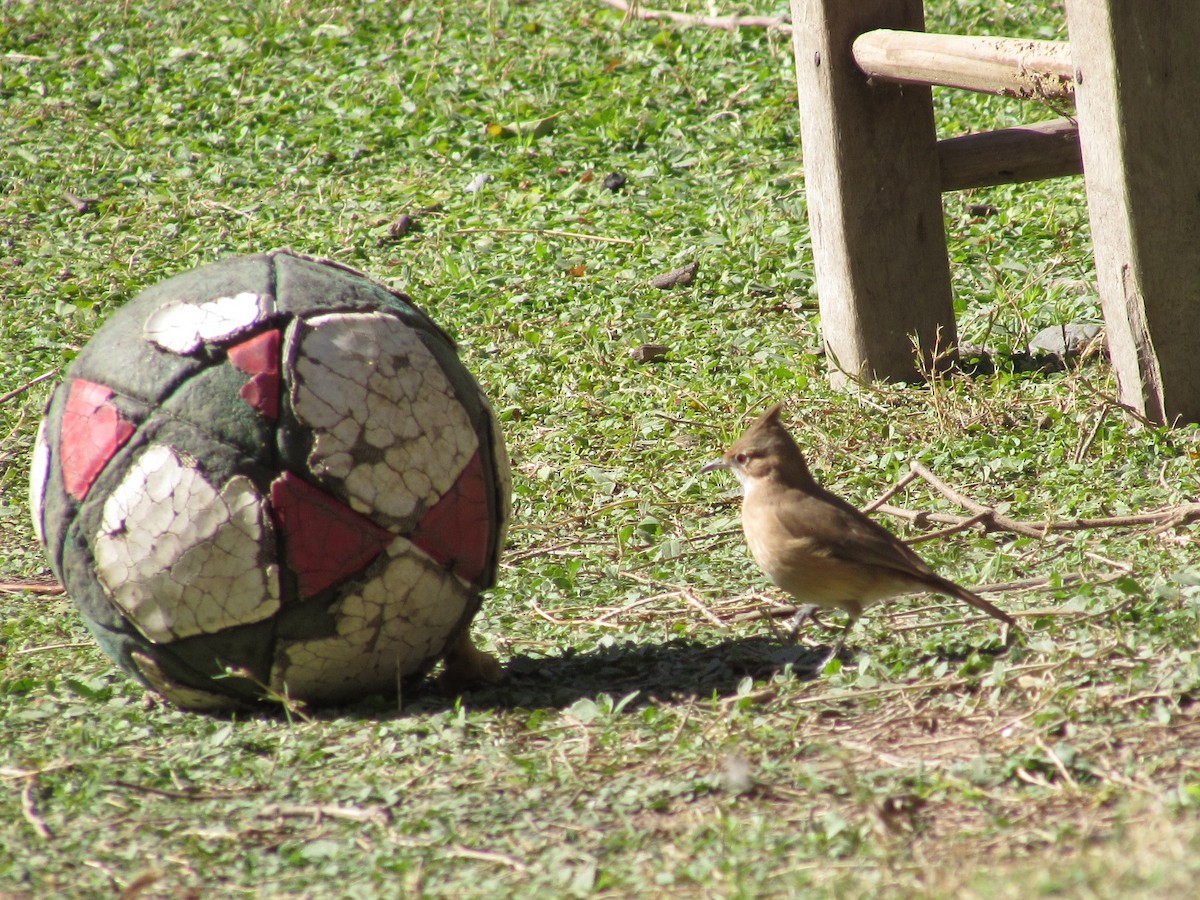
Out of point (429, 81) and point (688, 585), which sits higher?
point (429, 81)

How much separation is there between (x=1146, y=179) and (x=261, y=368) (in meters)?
3.10

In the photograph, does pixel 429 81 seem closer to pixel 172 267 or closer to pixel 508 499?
pixel 172 267

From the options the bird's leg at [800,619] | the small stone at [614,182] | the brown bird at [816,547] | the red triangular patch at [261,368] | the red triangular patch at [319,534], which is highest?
the small stone at [614,182]

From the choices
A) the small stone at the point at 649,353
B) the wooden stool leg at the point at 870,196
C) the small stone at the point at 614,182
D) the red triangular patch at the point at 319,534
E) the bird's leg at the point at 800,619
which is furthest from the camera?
the small stone at the point at 614,182

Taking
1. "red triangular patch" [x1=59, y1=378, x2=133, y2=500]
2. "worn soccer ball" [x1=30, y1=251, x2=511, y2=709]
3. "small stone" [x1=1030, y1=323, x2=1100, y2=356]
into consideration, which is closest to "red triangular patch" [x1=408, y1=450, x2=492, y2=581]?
"worn soccer ball" [x1=30, y1=251, x2=511, y2=709]

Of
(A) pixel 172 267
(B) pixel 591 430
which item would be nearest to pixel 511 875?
(B) pixel 591 430

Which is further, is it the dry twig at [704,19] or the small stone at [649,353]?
the dry twig at [704,19]

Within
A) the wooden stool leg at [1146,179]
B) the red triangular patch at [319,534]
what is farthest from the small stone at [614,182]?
the red triangular patch at [319,534]

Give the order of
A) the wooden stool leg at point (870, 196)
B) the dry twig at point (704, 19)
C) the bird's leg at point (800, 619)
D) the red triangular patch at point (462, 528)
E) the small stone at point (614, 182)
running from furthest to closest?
the dry twig at point (704, 19), the small stone at point (614, 182), the wooden stool leg at point (870, 196), the bird's leg at point (800, 619), the red triangular patch at point (462, 528)

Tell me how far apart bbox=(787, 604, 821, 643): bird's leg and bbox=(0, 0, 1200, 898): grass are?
0.09m

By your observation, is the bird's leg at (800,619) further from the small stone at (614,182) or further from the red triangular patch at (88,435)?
the small stone at (614,182)

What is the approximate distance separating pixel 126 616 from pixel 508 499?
108 centimetres

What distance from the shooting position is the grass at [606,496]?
10.8 feet

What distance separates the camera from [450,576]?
4.06 meters
